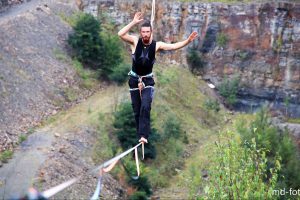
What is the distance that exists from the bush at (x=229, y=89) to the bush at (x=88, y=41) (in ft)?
31.5

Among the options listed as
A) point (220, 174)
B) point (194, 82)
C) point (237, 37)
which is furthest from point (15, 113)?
point (237, 37)

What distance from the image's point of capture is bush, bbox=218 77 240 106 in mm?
39625

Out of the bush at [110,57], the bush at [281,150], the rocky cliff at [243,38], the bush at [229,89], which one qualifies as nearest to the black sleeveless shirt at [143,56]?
the bush at [281,150]

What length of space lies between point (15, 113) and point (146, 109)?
17060 mm

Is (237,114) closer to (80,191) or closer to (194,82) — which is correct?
(194,82)

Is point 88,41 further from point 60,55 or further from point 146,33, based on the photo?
point 146,33

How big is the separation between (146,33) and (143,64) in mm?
637

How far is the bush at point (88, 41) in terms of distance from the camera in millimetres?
33719

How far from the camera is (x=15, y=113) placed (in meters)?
25.5

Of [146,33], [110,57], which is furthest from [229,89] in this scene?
[146,33]

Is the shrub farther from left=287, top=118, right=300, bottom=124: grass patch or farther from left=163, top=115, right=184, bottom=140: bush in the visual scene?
left=163, top=115, right=184, bottom=140: bush

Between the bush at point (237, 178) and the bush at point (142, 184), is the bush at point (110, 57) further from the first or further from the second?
the bush at point (237, 178)

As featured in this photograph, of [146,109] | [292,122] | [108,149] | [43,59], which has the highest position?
[146,109]

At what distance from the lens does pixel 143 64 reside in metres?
8.98
